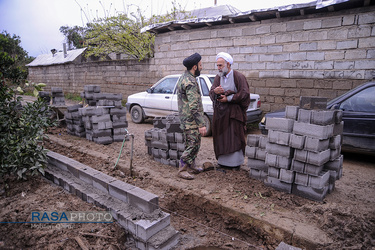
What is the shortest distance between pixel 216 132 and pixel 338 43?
16.6 feet

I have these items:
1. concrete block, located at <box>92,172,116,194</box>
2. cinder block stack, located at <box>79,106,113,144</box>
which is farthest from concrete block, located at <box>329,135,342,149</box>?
cinder block stack, located at <box>79,106,113,144</box>

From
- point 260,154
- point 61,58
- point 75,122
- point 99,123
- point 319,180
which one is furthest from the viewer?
point 61,58

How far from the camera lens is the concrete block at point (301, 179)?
10.7 ft

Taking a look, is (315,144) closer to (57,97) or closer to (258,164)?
(258,164)

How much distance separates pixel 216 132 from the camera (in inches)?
166

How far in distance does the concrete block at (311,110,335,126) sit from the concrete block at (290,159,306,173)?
1.82ft

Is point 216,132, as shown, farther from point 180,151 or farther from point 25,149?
point 25,149

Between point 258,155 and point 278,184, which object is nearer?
point 278,184

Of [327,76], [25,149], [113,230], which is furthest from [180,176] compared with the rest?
[327,76]

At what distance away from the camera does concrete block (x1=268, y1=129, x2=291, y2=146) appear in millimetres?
3341

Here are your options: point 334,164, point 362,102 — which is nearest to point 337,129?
point 334,164

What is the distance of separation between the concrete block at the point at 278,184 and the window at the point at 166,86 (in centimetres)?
494

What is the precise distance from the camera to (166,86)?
812cm

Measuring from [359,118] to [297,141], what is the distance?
2.47m
